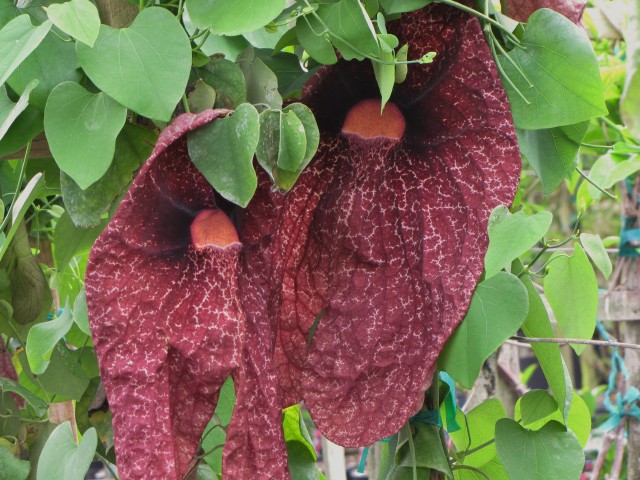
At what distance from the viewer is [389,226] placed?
0.69 m

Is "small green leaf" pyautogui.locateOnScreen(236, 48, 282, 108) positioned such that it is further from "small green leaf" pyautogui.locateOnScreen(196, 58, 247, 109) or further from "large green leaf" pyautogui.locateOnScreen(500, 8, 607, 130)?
"large green leaf" pyautogui.locateOnScreen(500, 8, 607, 130)

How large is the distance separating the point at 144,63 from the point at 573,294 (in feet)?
1.44

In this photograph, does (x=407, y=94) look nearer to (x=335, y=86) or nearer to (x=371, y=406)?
(x=335, y=86)

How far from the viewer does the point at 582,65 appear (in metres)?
0.66

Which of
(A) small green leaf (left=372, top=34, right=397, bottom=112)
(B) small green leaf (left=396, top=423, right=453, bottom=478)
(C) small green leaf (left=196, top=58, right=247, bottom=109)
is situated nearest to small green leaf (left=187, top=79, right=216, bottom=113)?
(C) small green leaf (left=196, top=58, right=247, bottom=109)

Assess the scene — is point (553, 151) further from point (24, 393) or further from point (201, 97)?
point (24, 393)

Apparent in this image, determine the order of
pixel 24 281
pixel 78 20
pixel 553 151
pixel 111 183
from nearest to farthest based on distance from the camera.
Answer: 1. pixel 78 20
2. pixel 111 183
3. pixel 553 151
4. pixel 24 281

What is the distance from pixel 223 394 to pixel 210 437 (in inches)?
2.6

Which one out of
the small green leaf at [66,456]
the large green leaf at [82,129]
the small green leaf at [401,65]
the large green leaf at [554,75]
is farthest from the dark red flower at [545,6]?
the small green leaf at [66,456]

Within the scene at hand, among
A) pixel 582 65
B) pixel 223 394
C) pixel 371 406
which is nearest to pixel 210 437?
pixel 223 394

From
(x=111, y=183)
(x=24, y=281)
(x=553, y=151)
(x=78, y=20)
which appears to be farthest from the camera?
(x=24, y=281)

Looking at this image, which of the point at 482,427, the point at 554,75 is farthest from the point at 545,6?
the point at 482,427

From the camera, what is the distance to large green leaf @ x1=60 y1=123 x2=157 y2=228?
639 mm

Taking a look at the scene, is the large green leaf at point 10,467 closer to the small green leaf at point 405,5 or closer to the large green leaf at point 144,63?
the large green leaf at point 144,63
